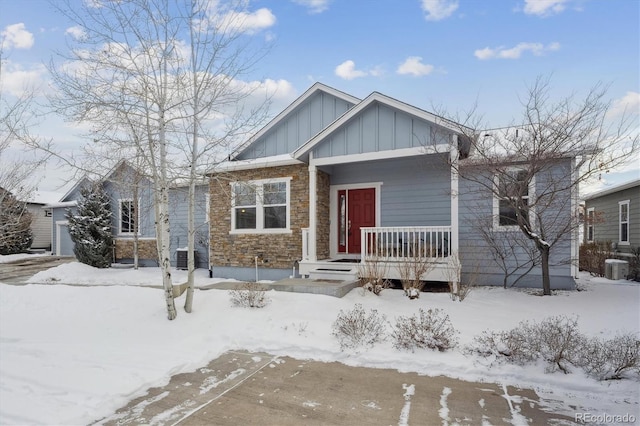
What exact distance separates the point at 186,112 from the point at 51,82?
2.33m

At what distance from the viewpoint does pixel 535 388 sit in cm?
387

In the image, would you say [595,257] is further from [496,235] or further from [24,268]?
[24,268]

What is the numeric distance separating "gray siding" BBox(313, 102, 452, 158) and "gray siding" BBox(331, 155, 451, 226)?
1209 millimetres

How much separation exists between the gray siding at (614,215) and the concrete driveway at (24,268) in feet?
66.1

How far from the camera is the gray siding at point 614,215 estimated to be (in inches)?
495

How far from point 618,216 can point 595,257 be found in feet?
7.53

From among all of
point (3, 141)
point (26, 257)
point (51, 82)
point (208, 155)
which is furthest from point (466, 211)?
point (26, 257)

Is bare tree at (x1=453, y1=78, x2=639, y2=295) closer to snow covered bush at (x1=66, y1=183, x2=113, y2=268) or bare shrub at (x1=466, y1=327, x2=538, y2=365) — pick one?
bare shrub at (x1=466, y1=327, x2=538, y2=365)

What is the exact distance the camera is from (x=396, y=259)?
903 centimetres

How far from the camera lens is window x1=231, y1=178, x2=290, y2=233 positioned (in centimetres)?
1120

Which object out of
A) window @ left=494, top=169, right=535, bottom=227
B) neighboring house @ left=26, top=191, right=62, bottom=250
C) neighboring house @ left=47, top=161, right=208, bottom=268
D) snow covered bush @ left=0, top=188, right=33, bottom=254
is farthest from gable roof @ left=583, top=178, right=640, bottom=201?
neighboring house @ left=26, top=191, right=62, bottom=250

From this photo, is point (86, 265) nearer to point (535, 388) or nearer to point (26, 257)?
point (26, 257)

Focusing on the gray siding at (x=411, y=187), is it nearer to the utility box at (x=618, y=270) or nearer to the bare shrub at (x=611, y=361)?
the bare shrub at (x=611, y=361)

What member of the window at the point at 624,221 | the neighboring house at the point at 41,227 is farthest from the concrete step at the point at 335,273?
the neighboring house at the point at 41,227
